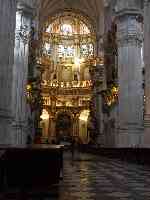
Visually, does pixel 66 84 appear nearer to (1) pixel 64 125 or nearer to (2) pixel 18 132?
(1) pixel 64 125

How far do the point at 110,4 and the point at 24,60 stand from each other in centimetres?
1037

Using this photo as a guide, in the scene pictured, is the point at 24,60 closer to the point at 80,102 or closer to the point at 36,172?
the point at 36,172

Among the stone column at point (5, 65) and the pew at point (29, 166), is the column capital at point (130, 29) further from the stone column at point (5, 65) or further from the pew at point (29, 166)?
Result: the pew at point (29, 166)

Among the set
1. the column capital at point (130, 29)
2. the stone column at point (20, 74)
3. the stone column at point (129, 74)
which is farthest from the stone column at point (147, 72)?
the stone column at point (20, 74)

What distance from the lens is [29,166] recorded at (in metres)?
6.07

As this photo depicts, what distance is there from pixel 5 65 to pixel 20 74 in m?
10.4

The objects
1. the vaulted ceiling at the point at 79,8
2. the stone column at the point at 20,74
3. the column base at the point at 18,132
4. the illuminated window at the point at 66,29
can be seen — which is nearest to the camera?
the column base at the point at 18,132

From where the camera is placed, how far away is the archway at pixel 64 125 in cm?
4600

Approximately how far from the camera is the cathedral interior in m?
13.0

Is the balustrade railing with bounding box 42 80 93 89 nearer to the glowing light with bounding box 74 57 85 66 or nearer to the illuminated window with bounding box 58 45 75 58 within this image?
the glowing light with bounding box 74 57 85 66

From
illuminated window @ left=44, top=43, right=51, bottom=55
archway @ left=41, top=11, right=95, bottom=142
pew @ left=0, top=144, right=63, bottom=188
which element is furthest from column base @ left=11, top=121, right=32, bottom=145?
illuminated window @ left=44, top=43, right=51, bottom=55

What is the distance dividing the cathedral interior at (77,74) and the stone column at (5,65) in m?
0.03

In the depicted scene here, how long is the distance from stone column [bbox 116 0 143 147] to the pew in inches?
574

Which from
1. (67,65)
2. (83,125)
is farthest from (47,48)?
(83,125)
